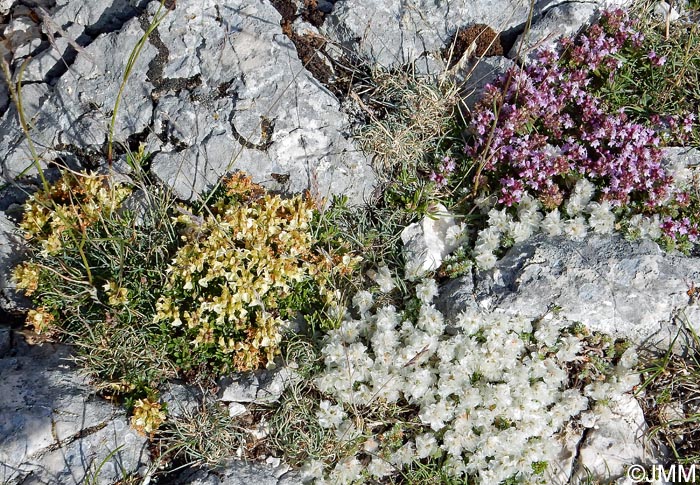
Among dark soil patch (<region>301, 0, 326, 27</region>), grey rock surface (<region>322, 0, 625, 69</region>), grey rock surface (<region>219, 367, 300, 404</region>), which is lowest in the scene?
grey rock surface (<region>219, 367, 300, 404</region>)

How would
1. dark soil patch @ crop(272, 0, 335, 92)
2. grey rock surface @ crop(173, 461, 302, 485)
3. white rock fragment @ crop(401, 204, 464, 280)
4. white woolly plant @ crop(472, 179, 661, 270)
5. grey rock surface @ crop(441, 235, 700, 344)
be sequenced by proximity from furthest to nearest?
dark soil patch @ crop(272, 0, 335, 92), white rock fragment @ crop(401, 204, 464, 280), white woolly plant @ crop(472, 179, 661, 270), grey rock surface @ crop(441, 235, 700, 344), grey rock surface @ crop(173, 461, 302, 485)

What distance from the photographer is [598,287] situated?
16.3 ft

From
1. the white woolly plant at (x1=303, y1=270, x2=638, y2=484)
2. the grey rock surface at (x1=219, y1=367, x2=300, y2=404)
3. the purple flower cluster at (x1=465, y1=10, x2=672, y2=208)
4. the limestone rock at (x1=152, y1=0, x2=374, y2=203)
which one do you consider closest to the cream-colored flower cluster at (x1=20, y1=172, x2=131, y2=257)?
the limestone rock at (x1=152, y1=0, x2=374, y2=203)

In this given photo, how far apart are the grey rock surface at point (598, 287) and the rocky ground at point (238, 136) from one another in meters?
0.01

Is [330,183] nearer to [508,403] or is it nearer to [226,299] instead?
[226,299]

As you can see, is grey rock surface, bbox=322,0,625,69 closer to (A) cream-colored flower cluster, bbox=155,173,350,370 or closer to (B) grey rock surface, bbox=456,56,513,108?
(B) grey rock surface, bbox=456,56,513,108

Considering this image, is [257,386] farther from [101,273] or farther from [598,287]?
[598,287]

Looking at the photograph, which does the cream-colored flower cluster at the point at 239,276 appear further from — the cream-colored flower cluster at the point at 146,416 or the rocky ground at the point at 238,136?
the cream-colored flower cluster at the point at 146,416

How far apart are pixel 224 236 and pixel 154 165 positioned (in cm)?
107

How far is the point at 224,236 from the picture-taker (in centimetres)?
489

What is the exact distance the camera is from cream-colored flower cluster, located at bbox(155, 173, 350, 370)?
4.80 m

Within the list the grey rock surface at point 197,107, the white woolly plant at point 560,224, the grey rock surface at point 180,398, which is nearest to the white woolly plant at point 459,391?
the white woolly plant at point 560,224

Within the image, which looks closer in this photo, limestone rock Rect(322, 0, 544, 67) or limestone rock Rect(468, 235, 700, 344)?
limestone rock Rect(468, 235, 700, 344)

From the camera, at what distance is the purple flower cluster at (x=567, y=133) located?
534 cm
